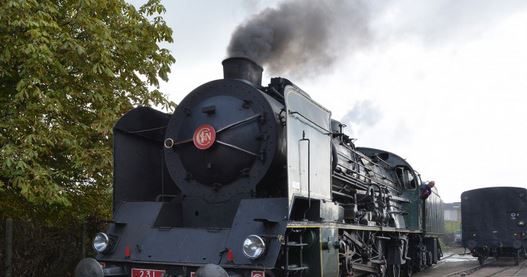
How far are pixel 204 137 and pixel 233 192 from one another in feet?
2.55

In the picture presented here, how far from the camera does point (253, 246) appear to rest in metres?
5.23

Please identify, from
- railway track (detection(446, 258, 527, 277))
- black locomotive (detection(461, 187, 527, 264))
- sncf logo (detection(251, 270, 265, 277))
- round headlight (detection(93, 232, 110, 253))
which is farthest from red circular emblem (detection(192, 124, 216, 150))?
black locomotive (detection(461, 187, 527, 264))

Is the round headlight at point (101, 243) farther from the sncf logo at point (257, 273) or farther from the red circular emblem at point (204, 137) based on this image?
the sncf logo at point (257, 273)

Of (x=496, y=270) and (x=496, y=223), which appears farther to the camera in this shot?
(x=496, y=223)

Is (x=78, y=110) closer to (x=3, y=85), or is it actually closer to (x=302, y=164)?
(x=3, y=85)

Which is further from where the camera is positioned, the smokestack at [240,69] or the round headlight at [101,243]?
the smokestack at [240,69]

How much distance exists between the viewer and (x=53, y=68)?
8328 millimetres

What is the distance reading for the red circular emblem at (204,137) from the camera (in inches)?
255

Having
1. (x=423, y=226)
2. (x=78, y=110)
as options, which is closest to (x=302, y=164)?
(x=78, y=110)

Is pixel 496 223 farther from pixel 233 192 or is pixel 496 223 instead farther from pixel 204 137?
pixel 204 137

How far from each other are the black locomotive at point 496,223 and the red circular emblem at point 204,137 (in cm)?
1418

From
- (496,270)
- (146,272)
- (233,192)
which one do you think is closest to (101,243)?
(146,272)

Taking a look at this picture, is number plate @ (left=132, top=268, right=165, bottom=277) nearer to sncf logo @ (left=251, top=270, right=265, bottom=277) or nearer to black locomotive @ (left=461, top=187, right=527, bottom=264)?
sncf logo @ (left=251, top=270, right=265, bottom=277)

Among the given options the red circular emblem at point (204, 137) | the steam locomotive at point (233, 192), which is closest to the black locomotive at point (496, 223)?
the steam locomotive at point (233, 192)
